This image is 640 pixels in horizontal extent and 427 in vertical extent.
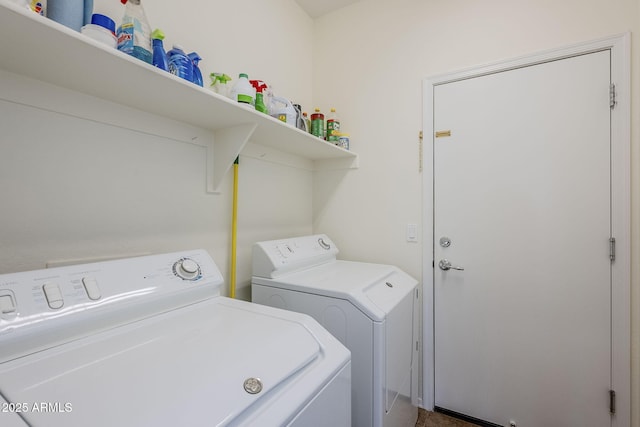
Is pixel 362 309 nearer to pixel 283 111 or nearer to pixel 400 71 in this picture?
pixel 283 111

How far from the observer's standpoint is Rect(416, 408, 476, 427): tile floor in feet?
5.90

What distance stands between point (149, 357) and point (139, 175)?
83cm

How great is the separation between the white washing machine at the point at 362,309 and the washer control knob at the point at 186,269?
45 cm

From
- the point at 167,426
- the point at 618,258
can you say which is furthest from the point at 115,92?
the point at 618,258

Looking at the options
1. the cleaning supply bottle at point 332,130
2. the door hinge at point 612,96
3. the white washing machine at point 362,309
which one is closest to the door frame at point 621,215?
the door hinge at point 612,96

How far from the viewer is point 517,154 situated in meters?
1.73

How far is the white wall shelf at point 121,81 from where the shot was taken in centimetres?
74

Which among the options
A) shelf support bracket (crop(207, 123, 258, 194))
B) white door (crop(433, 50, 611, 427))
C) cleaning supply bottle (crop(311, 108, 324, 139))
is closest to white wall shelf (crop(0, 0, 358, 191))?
shelf support bracket (crop(207, 123, 258, 194))

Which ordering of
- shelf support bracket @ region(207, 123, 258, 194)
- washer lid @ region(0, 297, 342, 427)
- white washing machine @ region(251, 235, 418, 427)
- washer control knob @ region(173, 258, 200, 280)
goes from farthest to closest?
shelf support bracket @ region(207, 123, 258, 194) → white washing machine @ region(251, 235, 418, 427) → washer control knob @ region(173, 258, 200, 280) → washer lid @ region(0, 297, 342, 427)

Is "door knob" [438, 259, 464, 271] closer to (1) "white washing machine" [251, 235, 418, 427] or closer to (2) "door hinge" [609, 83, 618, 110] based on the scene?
(1) "white washing machine" [251, 235, 418, 427]

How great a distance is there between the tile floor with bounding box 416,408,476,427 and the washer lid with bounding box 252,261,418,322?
875mm

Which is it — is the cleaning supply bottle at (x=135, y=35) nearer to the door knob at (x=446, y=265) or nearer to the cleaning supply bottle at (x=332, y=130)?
the cleaning supply bottle at (x=332, y=130)

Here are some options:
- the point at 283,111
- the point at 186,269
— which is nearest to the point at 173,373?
the point at 186,269

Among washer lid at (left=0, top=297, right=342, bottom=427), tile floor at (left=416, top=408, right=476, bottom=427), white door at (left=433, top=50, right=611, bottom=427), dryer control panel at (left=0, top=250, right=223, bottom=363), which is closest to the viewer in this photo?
washer lid at (left=0, top=297, right=342, bottom=427)
